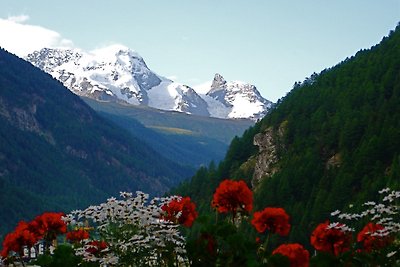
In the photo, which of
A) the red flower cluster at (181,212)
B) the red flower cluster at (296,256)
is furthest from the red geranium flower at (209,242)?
the red flower cluster at (181,212)

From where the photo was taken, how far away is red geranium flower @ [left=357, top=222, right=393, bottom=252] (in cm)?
888

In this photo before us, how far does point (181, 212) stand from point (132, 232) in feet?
2.62

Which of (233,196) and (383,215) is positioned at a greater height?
(233,196)

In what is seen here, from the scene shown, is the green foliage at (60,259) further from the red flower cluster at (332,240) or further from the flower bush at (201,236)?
the red flower cluster at (332,240)

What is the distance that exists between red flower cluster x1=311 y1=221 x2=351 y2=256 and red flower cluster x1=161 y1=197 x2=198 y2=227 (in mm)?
1914

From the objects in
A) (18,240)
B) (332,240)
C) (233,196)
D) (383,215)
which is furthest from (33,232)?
(383,215)

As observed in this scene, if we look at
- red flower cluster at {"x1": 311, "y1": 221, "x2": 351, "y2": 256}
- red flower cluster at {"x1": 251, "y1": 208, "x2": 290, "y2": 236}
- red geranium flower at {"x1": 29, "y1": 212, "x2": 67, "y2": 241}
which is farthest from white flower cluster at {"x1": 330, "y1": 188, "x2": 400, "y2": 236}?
red geranium flower at {"x1": 29, "y1": 212, "x2": 67, "y2": 241}

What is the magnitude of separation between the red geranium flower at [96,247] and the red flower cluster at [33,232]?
926mm

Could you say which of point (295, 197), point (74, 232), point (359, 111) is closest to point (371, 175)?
point (295, 197)

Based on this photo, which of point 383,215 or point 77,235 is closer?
point 383,215

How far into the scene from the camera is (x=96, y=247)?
32.8ft

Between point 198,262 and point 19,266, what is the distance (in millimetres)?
2825

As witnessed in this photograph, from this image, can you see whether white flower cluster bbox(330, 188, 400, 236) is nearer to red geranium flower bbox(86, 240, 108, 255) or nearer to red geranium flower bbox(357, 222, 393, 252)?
red geranium flower bbox(357, 222, 393, 252)

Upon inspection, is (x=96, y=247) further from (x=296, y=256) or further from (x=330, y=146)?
(x=330, y=146)
